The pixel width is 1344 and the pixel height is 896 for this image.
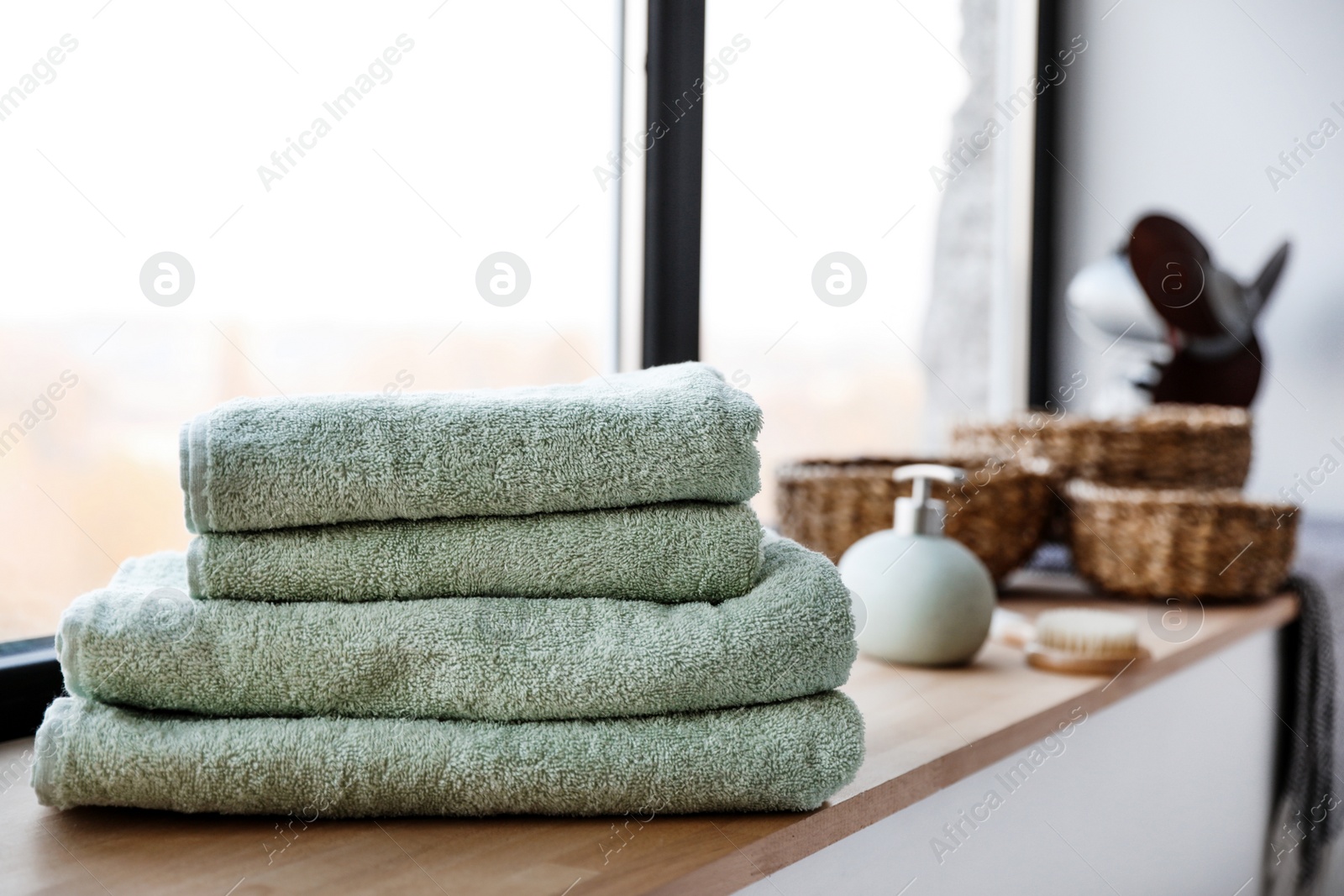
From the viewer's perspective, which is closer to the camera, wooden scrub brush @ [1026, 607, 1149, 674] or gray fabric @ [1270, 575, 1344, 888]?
wooden scrub brush @ [1026, 607, 1149, 674]

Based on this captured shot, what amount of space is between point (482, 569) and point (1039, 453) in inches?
34.5

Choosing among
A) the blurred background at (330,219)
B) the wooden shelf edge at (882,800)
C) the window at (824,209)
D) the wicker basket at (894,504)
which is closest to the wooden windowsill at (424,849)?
the wooden shelf edge at (882,800)

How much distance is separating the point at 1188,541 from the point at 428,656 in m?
0.91

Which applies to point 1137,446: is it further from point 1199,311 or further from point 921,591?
point 921,591

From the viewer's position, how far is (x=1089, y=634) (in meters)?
0.87

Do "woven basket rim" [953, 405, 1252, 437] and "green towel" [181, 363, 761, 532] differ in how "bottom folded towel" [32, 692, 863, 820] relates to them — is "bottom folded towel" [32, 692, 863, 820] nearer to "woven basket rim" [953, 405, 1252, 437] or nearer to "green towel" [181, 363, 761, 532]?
"green towel" [181, 363, 761, 532]

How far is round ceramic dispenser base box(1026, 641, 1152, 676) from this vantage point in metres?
0.86

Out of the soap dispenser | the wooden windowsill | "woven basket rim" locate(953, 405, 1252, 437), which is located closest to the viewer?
the wooden windowsill

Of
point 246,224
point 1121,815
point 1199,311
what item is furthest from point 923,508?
point 1199,311

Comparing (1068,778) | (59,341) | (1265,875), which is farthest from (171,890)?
(1265,875)

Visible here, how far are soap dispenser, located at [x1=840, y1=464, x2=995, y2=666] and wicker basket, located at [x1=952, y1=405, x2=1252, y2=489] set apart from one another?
36 centimetres

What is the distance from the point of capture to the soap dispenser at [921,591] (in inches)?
33.0

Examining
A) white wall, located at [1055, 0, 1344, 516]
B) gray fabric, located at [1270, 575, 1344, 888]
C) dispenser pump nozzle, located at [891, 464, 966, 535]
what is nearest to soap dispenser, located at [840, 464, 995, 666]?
dispenser pump nozzle, located at [891, 464, 966, 535]

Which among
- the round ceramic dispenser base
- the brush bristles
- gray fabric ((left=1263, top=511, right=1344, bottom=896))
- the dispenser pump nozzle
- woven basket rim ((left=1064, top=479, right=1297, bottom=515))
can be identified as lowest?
Result: gray fabric ((left=1263, top=511, right=1344, bottom=896))
